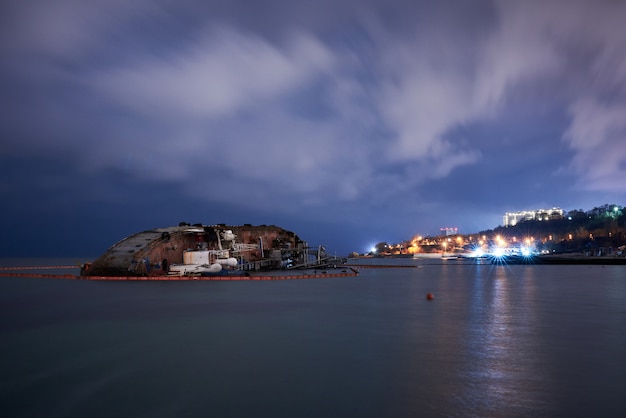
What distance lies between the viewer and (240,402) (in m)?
10.3

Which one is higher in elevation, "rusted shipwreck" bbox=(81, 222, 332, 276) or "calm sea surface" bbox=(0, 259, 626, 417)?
"rusted shipwreck" bbox=(81, 222, 332, 276)

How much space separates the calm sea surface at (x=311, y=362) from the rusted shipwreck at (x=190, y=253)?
2803cm

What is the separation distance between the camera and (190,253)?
5966cm

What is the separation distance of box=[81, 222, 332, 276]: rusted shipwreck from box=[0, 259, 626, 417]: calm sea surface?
28.0 metres

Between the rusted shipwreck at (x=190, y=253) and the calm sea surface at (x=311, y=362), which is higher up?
the rusted shipwreck at (x=190, y=253)

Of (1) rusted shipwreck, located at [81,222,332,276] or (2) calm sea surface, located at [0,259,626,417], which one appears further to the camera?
(1) rusted shipwreck, located at [81,222,332,276]

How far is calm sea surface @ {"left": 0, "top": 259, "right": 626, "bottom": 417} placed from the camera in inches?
397

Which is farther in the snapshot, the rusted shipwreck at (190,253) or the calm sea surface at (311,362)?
the rusted shipwreck at (190,253)

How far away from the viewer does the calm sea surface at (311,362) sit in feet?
33.1

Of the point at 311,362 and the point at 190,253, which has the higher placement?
the point at 190,253

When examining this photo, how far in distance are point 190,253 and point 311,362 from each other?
48794 millimetres

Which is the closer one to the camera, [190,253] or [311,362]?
[311,362]

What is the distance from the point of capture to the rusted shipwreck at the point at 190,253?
5634 cm

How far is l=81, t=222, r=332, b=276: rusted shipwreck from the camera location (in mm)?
56344
